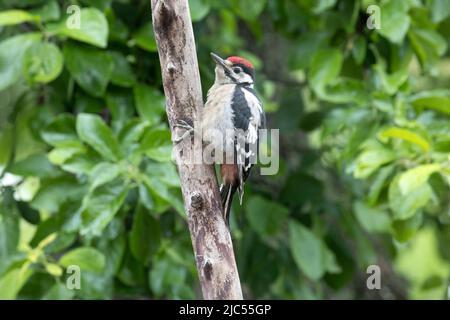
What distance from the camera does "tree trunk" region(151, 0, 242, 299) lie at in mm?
2801

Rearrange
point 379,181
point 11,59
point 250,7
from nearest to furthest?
point 11,59, point 379,181, point 250,7

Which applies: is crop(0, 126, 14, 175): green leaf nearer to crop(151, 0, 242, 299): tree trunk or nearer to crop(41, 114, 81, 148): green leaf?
crop(41, 114, 81, 148): green leaf

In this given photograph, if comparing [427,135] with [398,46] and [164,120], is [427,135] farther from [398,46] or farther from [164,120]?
[164,120]

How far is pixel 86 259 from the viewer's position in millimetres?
3676

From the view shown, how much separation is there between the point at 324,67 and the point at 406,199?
0.98 meters

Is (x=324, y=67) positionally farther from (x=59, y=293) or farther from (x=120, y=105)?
(x=59, y=293)

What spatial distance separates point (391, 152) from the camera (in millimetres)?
3742

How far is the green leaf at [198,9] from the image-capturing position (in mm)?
3959

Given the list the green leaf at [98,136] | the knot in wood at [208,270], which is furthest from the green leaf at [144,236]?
the knot in wood at [208,270]

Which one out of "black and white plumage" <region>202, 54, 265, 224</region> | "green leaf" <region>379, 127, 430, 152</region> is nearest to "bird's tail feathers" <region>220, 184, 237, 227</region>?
"black and white plumage" <region>202, 54, 265, 224</region>

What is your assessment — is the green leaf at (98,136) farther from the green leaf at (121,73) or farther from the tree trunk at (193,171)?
the tree trunk at (193,171)

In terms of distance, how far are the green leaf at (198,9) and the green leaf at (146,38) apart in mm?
241

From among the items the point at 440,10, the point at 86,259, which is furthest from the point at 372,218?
the point at 86,259

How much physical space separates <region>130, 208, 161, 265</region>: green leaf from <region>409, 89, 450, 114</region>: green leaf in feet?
4.83
